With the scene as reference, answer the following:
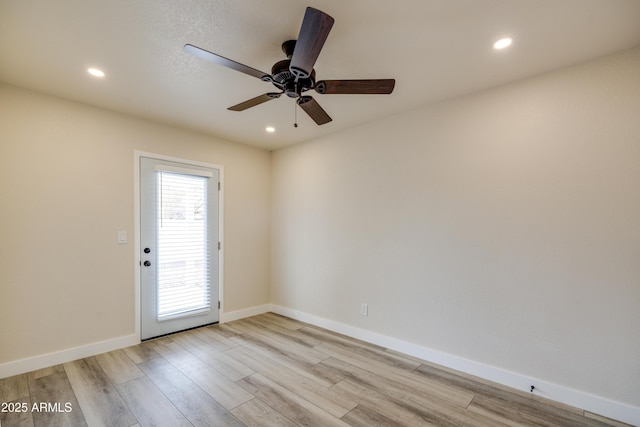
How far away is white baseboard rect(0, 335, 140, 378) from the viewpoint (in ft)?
8.49

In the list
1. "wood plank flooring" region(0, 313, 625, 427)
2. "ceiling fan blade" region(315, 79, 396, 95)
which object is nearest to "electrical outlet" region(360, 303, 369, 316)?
"wood plank flooring" region(0, 313, 625, 427)

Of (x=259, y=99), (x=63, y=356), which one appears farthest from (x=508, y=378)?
(x=63, y=356)

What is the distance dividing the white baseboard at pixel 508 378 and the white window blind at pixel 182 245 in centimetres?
198

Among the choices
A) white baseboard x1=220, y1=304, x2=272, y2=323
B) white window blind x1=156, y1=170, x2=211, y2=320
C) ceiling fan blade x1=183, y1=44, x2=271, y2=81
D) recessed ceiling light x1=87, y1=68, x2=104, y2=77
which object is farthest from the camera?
white baseboard x1=220, y1=304, x2=272, y2=323

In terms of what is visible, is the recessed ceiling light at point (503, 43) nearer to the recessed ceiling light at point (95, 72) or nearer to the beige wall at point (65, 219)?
the recessed ceiling light at point (95, 72)

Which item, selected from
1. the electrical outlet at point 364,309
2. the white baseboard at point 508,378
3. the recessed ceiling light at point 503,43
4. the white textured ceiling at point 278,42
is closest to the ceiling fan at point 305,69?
the white textured ceiling at point 278,42

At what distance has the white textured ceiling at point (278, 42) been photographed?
170cm

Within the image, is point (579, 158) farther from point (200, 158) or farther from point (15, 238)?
point (15, 238)

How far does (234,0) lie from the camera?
1.64m

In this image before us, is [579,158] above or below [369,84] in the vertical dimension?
below

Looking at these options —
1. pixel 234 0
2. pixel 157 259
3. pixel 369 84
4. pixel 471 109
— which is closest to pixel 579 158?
pixel 471 109

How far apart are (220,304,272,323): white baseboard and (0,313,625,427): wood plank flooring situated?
2.81 ft

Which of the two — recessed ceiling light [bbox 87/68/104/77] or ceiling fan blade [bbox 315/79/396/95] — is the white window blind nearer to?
recessed ceiling light [bbox 87/68/104/77]

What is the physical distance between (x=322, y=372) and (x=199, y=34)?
2984 mm
